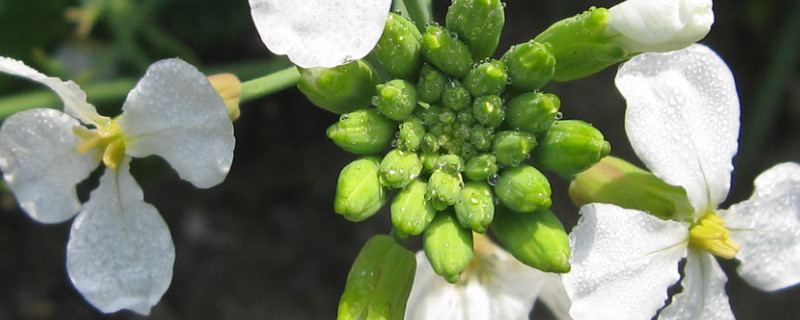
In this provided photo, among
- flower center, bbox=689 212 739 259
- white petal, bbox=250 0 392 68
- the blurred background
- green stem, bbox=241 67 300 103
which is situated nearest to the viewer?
white petal, bbox=250 0 392 68

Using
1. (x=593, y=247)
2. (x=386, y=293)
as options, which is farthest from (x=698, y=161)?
(x=386, y=293)

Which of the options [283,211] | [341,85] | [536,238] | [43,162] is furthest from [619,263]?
[283,211]

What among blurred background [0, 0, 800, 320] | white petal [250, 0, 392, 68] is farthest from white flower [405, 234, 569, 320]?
blurred background [0, 0, 800, 320]

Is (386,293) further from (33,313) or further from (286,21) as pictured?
(33,313)

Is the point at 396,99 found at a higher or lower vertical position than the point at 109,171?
higher

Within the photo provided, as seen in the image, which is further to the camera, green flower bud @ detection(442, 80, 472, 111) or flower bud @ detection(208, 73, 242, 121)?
flower bud @ detection(208, 73, 242, 121)

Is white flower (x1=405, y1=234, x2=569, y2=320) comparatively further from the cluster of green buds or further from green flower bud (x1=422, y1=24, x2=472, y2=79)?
green flower bud (x1=422, y1=24, x2=472, y2=79)

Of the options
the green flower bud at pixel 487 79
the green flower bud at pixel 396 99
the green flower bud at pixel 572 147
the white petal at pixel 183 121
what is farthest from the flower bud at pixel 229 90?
the green flower bud at pixel 572 147

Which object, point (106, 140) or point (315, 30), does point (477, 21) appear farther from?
point (106, 140)
